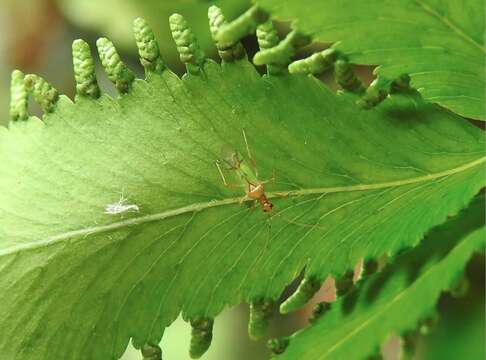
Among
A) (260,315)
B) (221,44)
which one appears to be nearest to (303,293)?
(260,315)

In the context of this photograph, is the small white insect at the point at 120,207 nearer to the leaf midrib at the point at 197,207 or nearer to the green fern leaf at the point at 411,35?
the leaf midrib at the point at 197,207

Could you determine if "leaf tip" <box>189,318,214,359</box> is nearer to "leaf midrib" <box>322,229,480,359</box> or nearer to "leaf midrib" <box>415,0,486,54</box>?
"leaf midrib" <box>322,229,480,359</box>

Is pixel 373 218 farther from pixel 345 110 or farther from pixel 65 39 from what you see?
pixel 65 39

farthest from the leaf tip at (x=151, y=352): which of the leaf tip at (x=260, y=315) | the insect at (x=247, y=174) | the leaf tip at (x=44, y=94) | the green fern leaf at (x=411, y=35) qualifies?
the green fern leaf at (x=411, y=35)

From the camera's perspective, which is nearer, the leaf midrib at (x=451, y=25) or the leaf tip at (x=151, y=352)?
the leaf midrib at (x=451, y=25)

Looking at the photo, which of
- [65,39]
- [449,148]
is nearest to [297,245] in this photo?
[449,148]

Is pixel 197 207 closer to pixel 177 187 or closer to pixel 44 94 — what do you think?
pixel 177 187

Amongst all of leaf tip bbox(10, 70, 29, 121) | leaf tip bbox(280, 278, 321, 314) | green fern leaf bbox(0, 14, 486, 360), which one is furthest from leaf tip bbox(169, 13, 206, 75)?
leaf tip bbox(280, 278, 321, 314)
